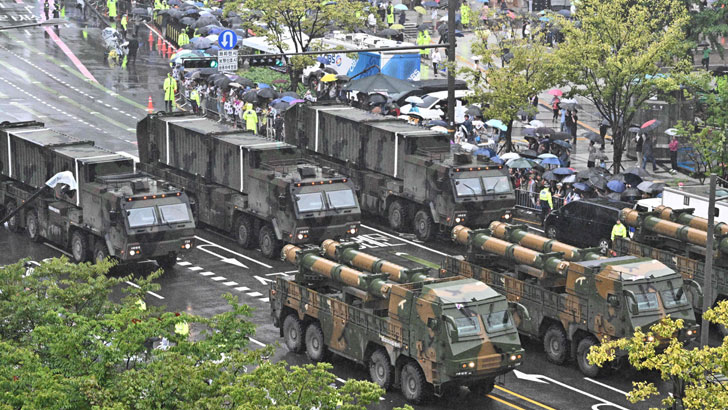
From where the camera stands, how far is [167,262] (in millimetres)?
42125

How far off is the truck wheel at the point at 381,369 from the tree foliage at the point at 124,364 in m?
5.17

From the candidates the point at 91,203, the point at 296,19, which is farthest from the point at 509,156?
the point at 296,19

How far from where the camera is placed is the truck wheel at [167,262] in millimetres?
41719

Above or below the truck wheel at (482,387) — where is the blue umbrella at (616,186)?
above

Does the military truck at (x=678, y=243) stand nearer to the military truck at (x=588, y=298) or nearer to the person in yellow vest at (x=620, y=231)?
the person in yellow vest at (x=620, y=231)

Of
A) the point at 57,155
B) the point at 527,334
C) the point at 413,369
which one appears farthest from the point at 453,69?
the point at 413,369

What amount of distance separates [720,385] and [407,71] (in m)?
48.5

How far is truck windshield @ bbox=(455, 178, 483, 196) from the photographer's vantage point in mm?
44594

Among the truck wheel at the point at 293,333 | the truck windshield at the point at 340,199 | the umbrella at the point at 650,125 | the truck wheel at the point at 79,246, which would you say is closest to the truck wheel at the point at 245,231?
the truck windshield at the point at 340,199

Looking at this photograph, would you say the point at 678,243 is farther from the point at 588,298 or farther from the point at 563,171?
the point at 563,171

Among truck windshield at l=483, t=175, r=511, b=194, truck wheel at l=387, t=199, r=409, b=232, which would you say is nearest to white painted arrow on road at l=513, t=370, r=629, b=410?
truck windshield at l=483, t=175, r=511, b=194

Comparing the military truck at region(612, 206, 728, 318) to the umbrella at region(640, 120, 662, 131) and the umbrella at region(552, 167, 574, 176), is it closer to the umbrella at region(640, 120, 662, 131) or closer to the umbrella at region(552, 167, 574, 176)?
the umbrella at region(552, 167, 574, 176)

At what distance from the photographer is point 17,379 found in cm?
2386

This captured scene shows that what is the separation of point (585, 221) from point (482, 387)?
1391 centimetres
